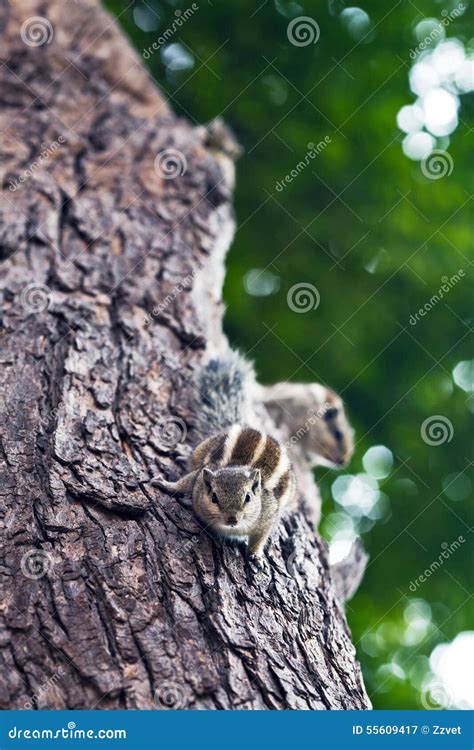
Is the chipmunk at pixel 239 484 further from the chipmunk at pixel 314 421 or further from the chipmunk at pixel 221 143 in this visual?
the chipmunk at pixel 221 143

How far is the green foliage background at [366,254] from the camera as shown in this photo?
4895mm

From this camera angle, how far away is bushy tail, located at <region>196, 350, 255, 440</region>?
120 inches

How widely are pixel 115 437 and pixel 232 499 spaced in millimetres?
520

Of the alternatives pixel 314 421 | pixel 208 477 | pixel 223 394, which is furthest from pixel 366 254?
pixel 208 477

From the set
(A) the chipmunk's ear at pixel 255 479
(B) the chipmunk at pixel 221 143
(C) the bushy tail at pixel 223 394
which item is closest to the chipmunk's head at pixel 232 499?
(A) the chipmunk's ear at pixel 255 479

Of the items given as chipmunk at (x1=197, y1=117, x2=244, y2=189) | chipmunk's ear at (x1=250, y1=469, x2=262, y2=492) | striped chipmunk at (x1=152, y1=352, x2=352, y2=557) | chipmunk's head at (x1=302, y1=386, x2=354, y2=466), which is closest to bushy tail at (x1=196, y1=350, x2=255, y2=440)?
striped chipmunk at (x1=152, y1=352, x2=352, y2=557)

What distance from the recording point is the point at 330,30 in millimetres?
5195

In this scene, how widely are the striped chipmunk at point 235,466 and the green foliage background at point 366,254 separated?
160cm

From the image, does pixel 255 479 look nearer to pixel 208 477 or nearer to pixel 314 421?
pixel 208 477

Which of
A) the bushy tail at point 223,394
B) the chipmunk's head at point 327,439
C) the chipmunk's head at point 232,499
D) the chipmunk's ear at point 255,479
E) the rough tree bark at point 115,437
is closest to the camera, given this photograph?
the rough tree bark at point 115,437

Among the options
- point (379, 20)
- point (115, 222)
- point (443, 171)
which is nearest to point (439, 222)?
point (443, 171)

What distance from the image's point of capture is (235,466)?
259 centimetres

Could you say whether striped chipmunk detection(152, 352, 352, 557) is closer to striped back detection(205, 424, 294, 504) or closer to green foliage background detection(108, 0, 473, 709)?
striped back detection(205, 424, 294, 504)

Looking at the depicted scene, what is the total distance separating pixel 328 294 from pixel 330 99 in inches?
55.4
